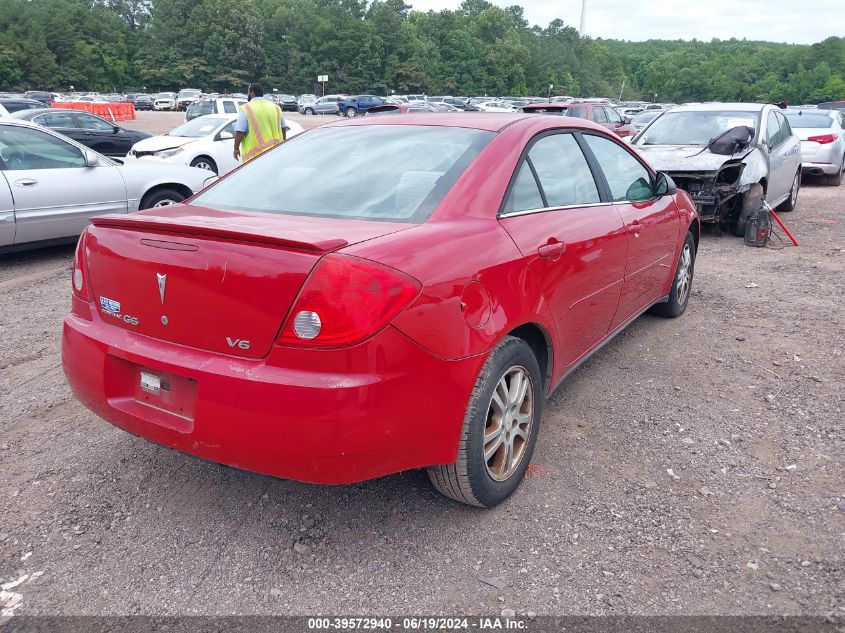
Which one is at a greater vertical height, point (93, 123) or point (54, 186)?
point (93, 123)

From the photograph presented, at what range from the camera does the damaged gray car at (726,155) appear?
816 centimetres

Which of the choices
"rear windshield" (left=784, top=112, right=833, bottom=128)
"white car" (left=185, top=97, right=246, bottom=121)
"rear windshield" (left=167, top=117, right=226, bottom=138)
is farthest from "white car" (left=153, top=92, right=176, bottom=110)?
"rear windshield" (left=784, top=112, right=833, bottom=128)

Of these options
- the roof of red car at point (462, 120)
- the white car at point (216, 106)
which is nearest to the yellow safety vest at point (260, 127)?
the roof of red car at point (462, 120)

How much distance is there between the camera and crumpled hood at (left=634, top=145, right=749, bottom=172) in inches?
319

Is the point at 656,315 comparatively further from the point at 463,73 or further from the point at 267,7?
the point at 267,7

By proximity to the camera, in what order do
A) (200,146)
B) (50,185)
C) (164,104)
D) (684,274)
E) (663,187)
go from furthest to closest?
(164,104) → (200,146) → (50,185) → (684,274) → (663,187)

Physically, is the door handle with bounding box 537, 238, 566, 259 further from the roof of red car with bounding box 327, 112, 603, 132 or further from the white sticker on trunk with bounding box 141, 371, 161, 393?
the white sticker on trunk with bounding box 141, 371, 161, 393

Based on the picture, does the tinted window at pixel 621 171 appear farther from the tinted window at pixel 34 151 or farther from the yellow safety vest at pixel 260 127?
the tinted window at pixel 34 151

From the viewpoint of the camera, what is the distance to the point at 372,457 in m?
2.30

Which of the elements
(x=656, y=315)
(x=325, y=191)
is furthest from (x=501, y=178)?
(x=656, y=315)

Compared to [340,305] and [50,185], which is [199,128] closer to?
[50,185]

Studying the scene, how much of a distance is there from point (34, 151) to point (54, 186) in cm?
45

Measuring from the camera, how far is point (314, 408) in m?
2.18

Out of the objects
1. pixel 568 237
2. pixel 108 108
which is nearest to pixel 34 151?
pixel 568 237
